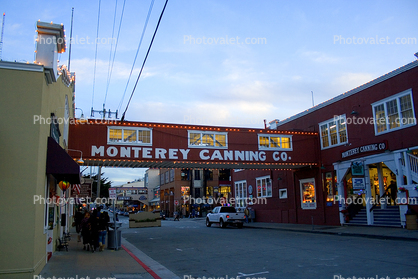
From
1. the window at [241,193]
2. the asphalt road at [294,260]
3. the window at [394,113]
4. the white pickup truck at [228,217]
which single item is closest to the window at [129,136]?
the asphalt road at [294,260]

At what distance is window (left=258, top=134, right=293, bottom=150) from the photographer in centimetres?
2356

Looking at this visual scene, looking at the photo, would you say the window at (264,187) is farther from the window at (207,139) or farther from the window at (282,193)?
the window at (207,139)

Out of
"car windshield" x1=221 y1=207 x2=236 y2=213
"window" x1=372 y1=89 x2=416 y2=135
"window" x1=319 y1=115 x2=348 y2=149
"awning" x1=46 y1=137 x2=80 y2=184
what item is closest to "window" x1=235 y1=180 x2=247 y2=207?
"car windshield" x1=221 y1=207 x2=236 y2=213

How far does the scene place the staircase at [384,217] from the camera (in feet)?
62.2

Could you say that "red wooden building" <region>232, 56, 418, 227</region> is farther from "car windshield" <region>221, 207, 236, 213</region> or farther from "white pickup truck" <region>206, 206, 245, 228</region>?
"car windshield" <region>221, 207, 236, 213</region>

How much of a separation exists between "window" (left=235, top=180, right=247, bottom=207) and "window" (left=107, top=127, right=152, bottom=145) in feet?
55.2

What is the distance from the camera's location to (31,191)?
8.63 meters

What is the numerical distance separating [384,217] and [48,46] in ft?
60.9

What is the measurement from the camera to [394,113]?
19406 mm

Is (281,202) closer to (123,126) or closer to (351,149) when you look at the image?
(351,149)

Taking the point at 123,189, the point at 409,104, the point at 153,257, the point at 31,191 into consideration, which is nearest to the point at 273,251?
the point at 153,257

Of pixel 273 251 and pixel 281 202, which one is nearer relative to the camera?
pixel 273 251

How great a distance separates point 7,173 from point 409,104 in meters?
18.3

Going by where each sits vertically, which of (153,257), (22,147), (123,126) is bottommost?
(153,257)
